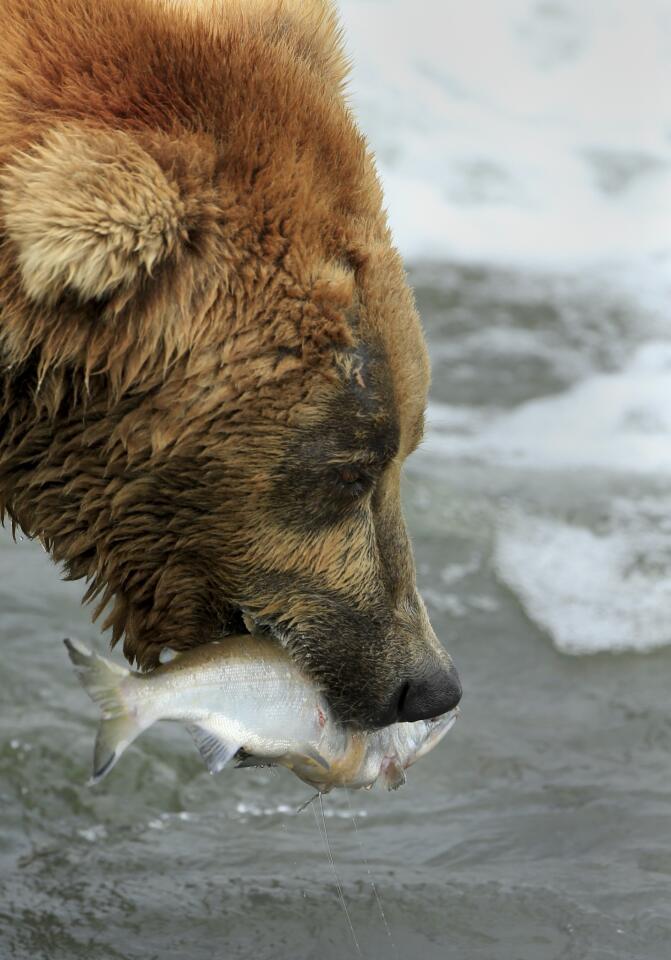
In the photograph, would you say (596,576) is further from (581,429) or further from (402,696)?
(402,696)

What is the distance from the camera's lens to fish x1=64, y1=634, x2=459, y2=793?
331 cm

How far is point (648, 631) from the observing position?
6.18 m

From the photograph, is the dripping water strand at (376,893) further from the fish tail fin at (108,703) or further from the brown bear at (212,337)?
the fish tail fin at (108,703)

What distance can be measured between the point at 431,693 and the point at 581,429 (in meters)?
4.97

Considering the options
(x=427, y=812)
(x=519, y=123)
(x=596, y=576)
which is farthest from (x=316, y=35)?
(x=519, y=123)

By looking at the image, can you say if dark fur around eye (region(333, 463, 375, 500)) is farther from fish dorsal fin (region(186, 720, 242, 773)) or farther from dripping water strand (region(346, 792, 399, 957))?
dripping water strand (region(346, 792, 399, 957))

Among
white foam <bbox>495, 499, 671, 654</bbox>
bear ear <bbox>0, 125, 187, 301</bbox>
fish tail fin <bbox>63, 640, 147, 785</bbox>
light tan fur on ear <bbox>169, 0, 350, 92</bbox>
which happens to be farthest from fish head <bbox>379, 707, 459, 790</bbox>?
white foam <bbox>495, 499, 671, 654</bbox>

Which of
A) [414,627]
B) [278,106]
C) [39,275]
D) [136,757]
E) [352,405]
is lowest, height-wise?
[136,757]

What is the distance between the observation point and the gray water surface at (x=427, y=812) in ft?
13.7

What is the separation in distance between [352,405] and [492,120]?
11.1 meters

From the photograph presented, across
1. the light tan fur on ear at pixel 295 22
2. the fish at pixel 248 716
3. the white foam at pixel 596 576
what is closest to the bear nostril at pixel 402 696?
the fish at pixel 248 716

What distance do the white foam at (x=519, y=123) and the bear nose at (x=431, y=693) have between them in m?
7.56

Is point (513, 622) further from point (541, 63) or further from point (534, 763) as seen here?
point (541, 63)

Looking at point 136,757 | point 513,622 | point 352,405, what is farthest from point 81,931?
A: point 513,622
